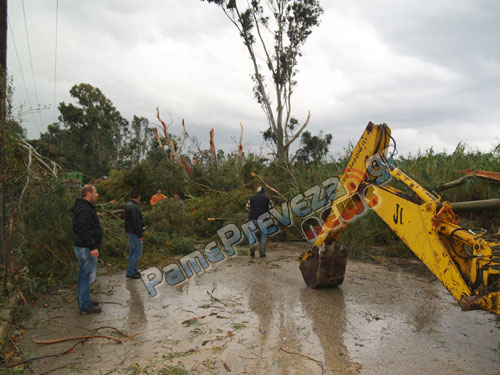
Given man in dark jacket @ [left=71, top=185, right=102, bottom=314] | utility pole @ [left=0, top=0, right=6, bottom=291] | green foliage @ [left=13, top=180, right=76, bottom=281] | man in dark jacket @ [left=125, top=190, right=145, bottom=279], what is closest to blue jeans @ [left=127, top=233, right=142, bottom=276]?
man in dark jacket @ [left=125, top=190, right=145, bottom=279]

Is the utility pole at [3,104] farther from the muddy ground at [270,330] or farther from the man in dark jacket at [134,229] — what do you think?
the man in dark jacket at [134,229]

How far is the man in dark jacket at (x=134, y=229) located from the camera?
7166 mm

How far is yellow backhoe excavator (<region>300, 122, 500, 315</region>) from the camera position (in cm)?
360

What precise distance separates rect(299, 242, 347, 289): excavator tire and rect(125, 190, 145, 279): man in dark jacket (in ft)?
10.4

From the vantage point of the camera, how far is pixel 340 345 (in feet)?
14.1

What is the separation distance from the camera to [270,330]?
187 inches

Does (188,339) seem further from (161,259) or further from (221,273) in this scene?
(161,259)

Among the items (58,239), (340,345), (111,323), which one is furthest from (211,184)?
(340,345)

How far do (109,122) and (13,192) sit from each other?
36570 millimetres

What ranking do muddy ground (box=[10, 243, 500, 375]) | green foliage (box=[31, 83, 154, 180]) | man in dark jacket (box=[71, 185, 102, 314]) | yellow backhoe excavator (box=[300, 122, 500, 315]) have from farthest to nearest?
green foliage (box=[31, 83, 154, 180]) → man in dark jacket (box=[71, 185, 102, 314]) → muddy ground (box=[10, 243, 500, 375]) → yellow backhoe excavator (box=[300, 122, 500, 315])

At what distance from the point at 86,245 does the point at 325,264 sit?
374 cm

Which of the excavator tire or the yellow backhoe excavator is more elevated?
the yellow backhoe excavator

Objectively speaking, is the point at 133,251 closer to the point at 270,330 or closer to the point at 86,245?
the point at 86,245

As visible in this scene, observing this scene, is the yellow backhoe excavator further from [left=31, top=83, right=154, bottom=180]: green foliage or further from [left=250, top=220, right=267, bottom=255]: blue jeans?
[left=31, top=83, right=154, bottom=180]: green foliage
